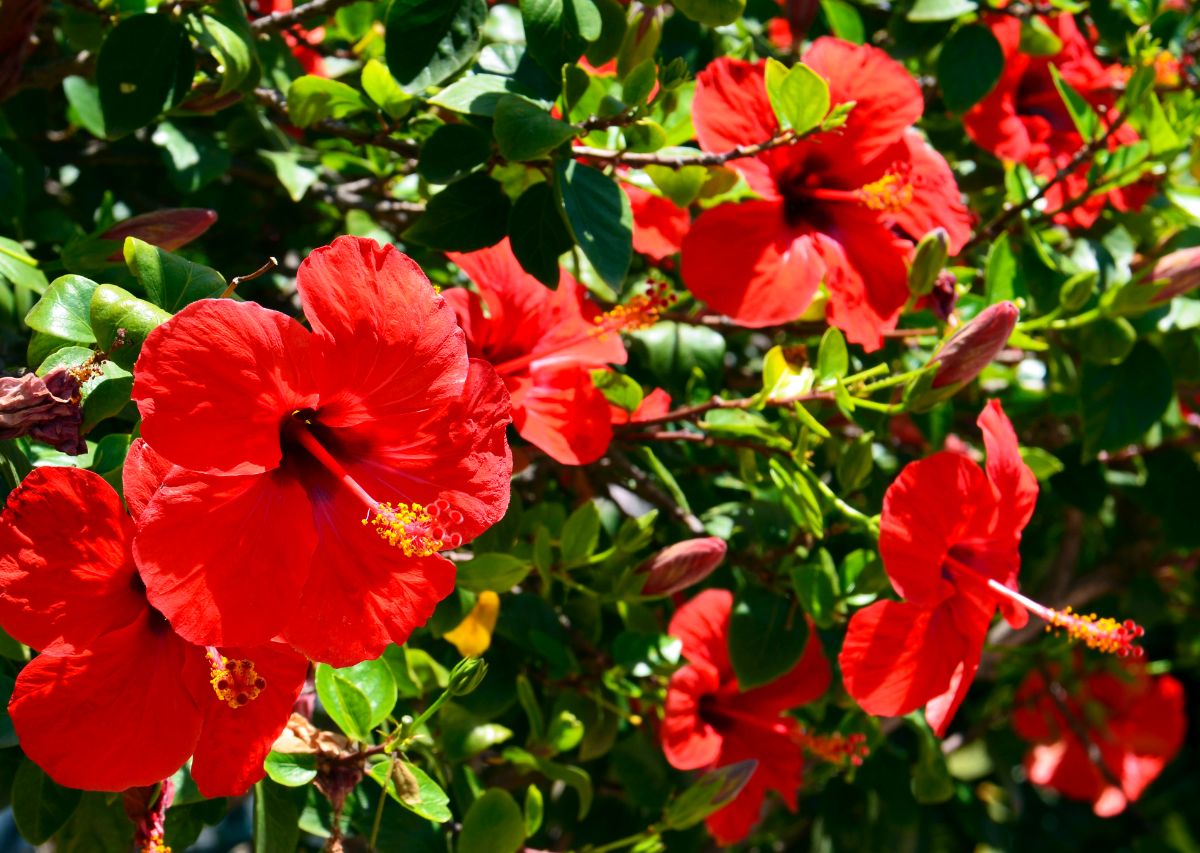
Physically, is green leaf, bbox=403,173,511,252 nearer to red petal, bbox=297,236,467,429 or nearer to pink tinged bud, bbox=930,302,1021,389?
red petal, bbox=297,236,467,429

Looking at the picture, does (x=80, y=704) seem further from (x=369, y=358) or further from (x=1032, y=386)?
(x=1032, y=386)

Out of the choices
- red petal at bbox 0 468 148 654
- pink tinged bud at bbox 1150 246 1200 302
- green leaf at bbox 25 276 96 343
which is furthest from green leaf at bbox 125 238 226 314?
pink tinged bud at bbox 1150 246 1200 302

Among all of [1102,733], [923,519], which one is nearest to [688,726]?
[923,519]

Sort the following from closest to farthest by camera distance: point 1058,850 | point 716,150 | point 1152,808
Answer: point 716,150 < point 1058,850 < point 1152,808

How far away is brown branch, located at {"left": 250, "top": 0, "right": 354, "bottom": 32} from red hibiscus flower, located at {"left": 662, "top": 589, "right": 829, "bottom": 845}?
0.77 meters

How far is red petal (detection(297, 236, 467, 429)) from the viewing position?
0.89 meters

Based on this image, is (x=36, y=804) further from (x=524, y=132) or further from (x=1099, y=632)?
(x=1099, y=632)

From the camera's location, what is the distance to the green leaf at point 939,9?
1.61 metres

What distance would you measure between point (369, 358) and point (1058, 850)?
2.52 m

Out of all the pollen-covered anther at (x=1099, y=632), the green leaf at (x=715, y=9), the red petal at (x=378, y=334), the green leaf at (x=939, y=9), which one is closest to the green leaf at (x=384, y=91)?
the green leaf at (x=715, y=9)

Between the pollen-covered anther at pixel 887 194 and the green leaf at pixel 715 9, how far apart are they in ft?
0.93

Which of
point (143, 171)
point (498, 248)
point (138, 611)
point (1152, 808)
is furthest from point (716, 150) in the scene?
point (1152, 808)

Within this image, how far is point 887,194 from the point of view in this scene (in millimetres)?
1364

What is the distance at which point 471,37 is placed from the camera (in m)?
1.17
